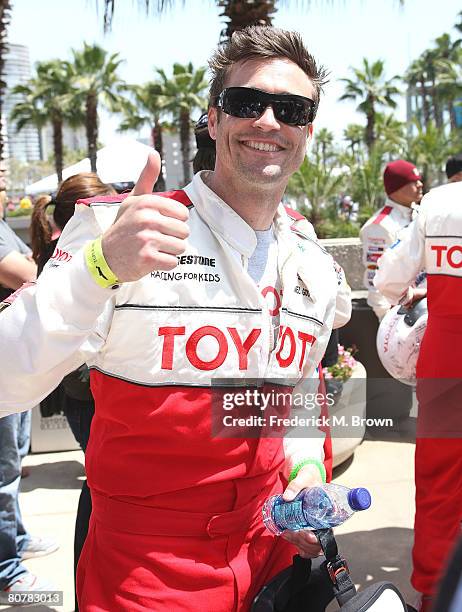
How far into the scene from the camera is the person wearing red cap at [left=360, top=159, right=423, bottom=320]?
5.40 meters

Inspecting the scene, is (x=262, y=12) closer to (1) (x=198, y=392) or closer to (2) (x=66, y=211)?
(2) (x=66, y=211)

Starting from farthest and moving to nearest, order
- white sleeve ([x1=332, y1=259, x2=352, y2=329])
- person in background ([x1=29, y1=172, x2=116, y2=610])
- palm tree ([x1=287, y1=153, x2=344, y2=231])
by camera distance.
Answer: palm tree ([x1=287, y1=153, x2=344, y2=231]) < person in background ([x1=29, y1=172, x2=116, y2=610]) < white sleeve ([x1=332, y1=259, x2=352, y2=329])

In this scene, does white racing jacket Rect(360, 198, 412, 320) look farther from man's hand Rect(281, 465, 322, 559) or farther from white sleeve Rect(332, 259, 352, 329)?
man's hand Rect(281, 465, 322, 559)

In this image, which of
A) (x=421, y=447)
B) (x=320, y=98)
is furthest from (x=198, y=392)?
(x=421, y=447)

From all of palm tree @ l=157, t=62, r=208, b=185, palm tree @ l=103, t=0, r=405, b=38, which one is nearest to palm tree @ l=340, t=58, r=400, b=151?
palm tree @ l=157, t=62, r=208, b=185

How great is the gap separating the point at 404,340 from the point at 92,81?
113ft

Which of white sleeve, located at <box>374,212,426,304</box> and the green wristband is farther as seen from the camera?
white sleeve, located at <box>374,212,426,304</box>

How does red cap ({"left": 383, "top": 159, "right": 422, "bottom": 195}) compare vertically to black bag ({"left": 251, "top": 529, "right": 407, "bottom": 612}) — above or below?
above

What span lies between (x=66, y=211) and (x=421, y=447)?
6.50 feet

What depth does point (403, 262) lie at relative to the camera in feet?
10.2

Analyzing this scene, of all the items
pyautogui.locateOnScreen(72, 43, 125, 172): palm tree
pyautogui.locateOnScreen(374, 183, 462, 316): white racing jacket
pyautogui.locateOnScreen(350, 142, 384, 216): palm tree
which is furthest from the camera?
pyautogui.locateOnScreen(72, 43, 125, 172): palm tree

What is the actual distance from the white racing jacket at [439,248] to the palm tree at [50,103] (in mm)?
34469

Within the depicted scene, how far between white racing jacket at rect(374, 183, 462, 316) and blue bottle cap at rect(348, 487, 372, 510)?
1.37m

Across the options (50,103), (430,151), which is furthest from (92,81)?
(430,151)
